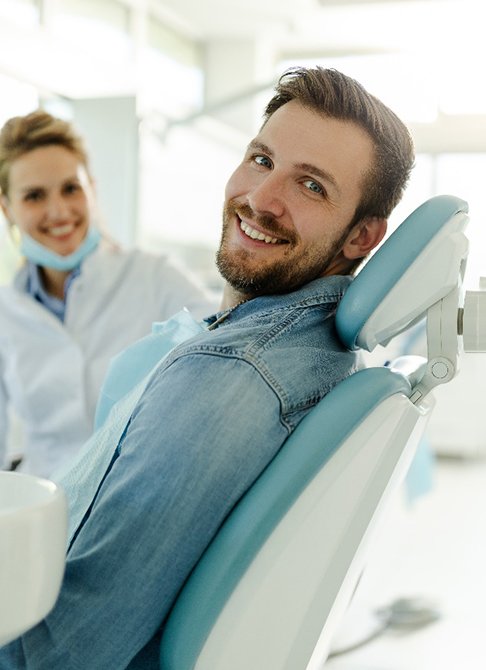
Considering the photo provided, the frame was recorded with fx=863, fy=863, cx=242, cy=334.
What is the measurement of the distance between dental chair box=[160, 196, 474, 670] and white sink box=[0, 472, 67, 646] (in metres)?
0.22

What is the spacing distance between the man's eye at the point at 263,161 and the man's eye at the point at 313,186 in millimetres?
75

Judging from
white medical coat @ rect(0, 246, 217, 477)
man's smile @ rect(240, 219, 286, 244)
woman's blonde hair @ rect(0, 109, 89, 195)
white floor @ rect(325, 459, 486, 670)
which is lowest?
white floor @ rect(325, 459, 486, 670)

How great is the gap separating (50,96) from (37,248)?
1598 mm

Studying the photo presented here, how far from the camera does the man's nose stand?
110 cm

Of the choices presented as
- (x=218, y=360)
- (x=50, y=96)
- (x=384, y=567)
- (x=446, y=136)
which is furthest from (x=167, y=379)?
(x=50, y=96)

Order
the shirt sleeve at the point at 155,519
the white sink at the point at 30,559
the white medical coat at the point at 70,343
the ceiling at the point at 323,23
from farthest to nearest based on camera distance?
the ceiling at the point at 323,23 < the white medical coat at the point at 70,343 < the shirt sleeve at the point at 155,519 < the white sink at the point at 30,559

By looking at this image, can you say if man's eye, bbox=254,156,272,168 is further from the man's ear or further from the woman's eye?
the woman's eye

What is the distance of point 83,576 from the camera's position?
0.82m

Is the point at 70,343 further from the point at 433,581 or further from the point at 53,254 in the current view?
the point at 433,581

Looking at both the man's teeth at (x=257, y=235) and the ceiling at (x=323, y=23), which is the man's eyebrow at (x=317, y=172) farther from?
the ceiling at (x=323, y=23)

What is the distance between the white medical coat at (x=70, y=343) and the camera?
2059 millimetres

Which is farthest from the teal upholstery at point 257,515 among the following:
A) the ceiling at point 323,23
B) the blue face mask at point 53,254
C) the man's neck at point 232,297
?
the ceiling at point 323,23

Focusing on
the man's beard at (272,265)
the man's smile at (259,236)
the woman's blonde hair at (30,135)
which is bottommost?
the man's beard at (272,265)

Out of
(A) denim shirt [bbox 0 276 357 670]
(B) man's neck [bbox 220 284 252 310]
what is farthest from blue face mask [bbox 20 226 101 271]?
(A) denim shirt [bbox 0 276 357 670]
